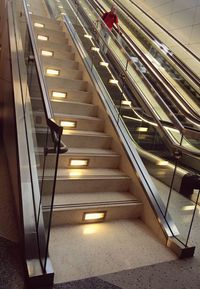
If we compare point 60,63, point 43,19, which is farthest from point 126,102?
point 43,19

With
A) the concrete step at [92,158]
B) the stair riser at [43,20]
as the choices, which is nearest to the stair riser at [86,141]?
the concrete step at [92,158]

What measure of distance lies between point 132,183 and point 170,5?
5768 millimetres

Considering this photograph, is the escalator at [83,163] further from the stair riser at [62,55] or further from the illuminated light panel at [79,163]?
the stair riser at [62,55]

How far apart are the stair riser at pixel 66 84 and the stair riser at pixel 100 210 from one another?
2.28 m

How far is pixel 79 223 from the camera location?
300 cm

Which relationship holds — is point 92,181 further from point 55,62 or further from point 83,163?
point 55,62

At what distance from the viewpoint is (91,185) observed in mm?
3346

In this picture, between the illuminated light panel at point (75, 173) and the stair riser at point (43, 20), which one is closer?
the illuminated light panel at point (75, 173)

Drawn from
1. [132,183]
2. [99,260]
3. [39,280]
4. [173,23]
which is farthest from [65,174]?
[173,23]

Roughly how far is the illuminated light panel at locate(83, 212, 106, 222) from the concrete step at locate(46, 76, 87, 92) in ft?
7.42

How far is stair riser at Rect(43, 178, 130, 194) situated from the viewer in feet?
10.5

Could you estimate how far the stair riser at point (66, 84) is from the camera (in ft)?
15.2

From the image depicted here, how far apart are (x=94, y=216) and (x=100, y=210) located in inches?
3.4

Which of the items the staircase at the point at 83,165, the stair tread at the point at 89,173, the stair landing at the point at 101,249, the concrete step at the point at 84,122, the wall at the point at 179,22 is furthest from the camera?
the wall at the point at 179,22
